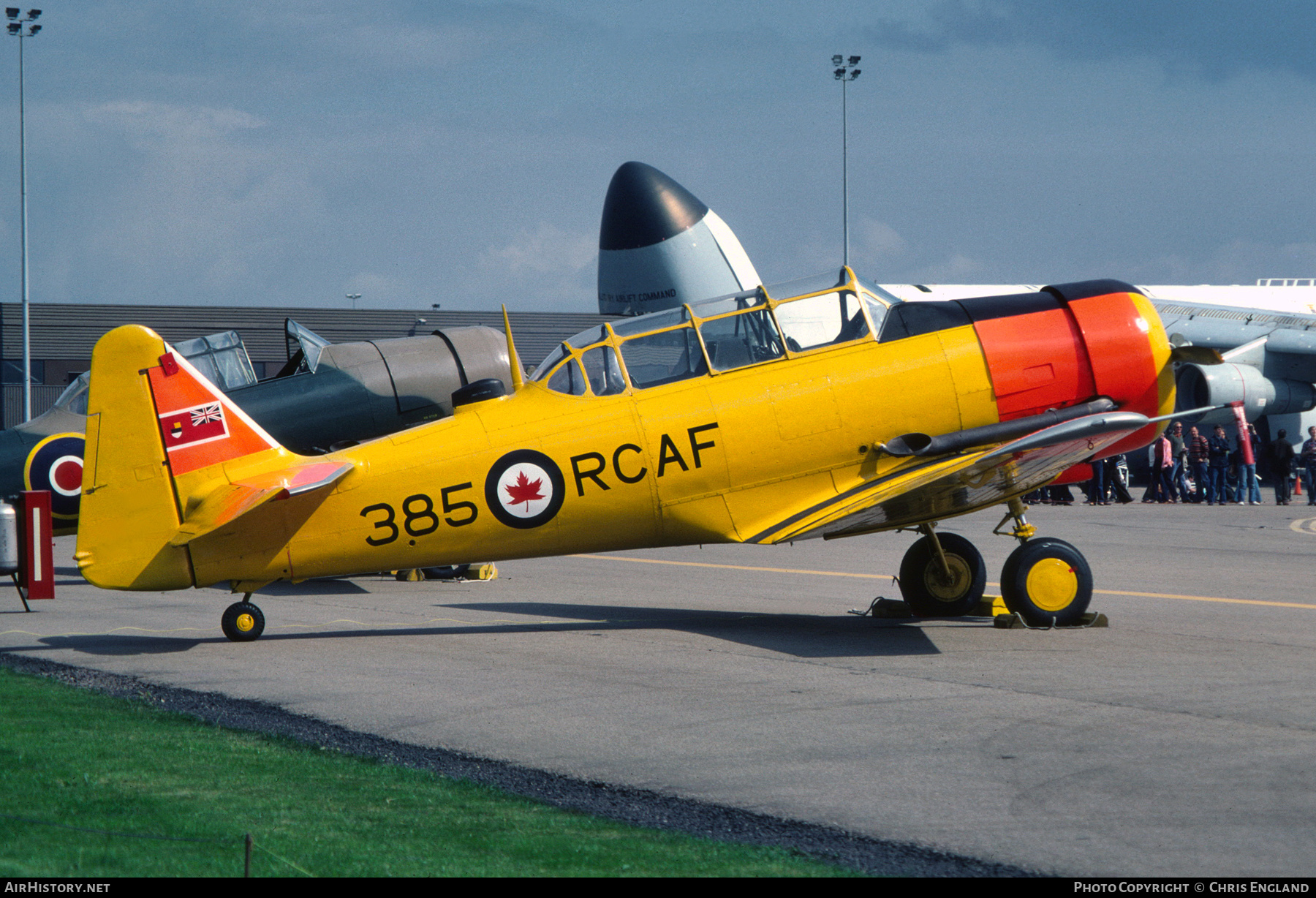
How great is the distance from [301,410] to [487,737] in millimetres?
8075

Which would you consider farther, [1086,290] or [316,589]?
[316,589]

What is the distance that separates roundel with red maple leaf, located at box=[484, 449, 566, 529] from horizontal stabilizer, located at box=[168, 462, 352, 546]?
113 cm

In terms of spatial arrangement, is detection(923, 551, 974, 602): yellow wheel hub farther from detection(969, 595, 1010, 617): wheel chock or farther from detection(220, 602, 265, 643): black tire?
detection(220, 602, 265, 643): black tire

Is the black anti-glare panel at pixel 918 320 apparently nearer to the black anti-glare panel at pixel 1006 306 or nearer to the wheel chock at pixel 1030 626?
the black anti-glare panel at pixel 1006 306

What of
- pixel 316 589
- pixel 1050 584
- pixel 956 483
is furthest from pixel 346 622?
pixel 1050 584

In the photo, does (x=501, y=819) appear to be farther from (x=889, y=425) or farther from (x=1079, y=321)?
(x=1079, y=321)

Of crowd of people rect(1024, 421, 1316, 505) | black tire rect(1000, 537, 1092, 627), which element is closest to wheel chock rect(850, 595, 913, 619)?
black tire rect(1000, 537, 1092, 627)

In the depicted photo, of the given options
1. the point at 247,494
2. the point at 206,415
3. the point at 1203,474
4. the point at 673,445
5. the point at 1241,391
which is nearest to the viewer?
the point at 247,494

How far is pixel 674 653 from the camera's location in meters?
9.20

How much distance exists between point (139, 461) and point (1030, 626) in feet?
23.4

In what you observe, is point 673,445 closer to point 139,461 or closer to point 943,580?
point 943,580

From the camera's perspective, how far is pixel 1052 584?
987 centimetres

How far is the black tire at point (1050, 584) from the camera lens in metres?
9.84

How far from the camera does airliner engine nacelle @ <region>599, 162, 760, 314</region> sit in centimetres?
5316
